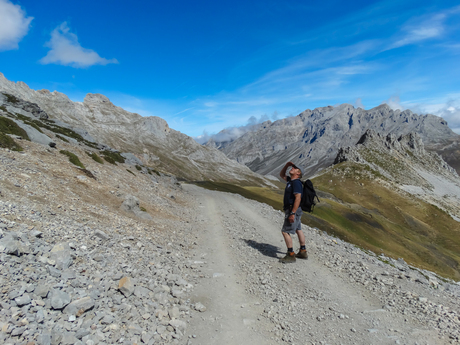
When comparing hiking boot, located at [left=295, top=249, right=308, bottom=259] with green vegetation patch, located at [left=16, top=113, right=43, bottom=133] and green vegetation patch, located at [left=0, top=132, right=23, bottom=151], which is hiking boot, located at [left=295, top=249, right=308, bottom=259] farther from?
green vegetation patch, located at [left=16, top=113, right=43, bottom=133]

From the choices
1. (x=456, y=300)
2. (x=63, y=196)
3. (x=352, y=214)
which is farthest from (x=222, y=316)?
(x=352, y=214)

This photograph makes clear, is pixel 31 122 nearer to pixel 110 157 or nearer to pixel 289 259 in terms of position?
pixel 110 157

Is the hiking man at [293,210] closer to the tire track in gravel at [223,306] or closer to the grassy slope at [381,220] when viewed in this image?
the tire track in gravel at [223,306]

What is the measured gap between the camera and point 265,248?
1491 centimetres

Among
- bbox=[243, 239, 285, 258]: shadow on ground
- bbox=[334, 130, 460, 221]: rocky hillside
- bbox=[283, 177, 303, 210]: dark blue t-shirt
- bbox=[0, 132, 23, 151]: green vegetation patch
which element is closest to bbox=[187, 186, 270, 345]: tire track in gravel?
bbox=[243, 239, 285, 258]: shadow on ground

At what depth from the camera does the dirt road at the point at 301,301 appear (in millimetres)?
7008

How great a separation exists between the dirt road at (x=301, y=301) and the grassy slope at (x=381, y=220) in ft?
93.0

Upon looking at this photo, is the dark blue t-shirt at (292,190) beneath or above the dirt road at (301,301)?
above

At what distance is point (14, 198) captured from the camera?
36.9 feet

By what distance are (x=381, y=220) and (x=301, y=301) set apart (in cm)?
7224

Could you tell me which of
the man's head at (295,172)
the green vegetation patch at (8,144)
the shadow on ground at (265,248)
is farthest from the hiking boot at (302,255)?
the green vegetation patch at (8,144)

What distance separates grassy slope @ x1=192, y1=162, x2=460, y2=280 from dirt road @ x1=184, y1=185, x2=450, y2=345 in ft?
93.0

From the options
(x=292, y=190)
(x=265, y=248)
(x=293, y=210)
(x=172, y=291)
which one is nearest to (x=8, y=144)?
(x=172, y=291)

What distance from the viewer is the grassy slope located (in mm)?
45156
